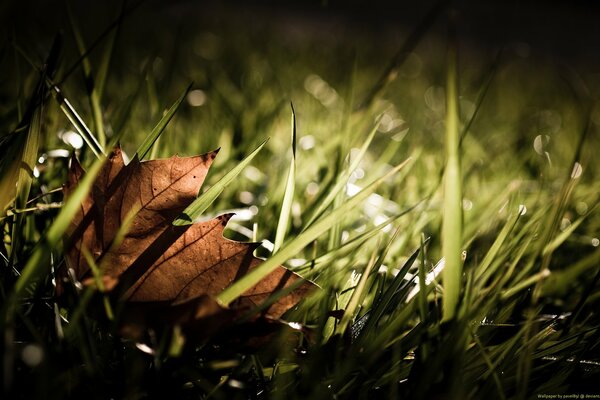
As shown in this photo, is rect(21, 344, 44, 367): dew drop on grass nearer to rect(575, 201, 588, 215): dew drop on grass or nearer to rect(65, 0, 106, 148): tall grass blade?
rect(65, 0, 106, 148): tall grass blade

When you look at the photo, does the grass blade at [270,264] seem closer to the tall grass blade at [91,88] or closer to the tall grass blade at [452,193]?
the tall grass blade at [452,193]

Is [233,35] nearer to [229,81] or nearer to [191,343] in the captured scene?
[229,81]

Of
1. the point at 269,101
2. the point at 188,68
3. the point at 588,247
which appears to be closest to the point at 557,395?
the point at 588,247

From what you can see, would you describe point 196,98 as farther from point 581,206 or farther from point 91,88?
point 581,206

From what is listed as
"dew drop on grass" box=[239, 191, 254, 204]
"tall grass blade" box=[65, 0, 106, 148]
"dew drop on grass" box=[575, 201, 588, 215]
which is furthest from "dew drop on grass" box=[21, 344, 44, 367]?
"dew drop on grass" box=[575, 201, 588, 215]

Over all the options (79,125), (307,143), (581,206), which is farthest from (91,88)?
(581,206)
